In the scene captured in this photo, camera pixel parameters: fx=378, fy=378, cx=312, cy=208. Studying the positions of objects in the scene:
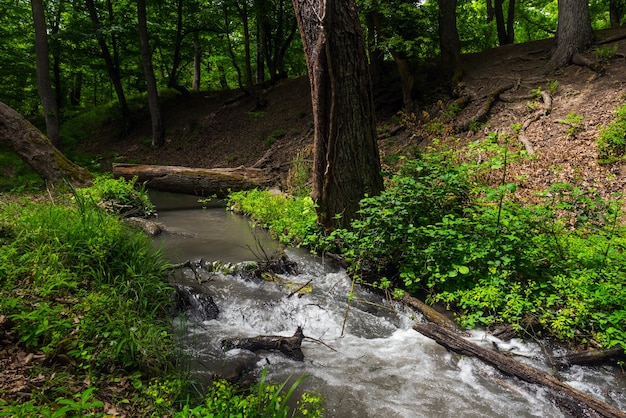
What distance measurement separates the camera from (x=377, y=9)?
9305 millimetres

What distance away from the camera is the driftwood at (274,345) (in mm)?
3379

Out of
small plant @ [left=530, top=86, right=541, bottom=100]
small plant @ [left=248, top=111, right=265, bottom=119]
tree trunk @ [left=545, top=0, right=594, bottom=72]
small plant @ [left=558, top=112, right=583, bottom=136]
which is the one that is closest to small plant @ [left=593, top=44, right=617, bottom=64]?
tree trunk @ [left=545, top=0, right=594, bottom=72]

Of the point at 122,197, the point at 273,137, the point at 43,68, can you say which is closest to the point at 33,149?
the point at 122,197

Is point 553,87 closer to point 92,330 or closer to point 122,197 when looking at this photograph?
point 122,197

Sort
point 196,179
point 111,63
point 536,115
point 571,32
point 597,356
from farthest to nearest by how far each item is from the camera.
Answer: point 111,63
point 196,179
point 571,32
point 536,115
point 597,356

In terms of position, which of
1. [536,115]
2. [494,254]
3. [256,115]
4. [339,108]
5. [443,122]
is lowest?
[494,254]

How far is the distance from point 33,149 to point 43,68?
4589mm

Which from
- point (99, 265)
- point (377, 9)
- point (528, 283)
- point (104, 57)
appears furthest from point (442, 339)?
point (104, 57)

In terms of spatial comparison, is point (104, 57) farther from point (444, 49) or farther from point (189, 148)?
point (444, 49)

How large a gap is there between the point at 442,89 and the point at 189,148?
996 centimetres

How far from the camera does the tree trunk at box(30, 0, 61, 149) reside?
11.7 meters

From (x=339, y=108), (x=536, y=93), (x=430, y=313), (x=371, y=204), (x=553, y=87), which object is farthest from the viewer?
(x=536, y=93)

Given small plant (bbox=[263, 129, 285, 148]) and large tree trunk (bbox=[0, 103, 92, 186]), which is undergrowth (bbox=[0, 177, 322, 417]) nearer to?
large tree trunk (bbox=[0, 103, 92, 186])

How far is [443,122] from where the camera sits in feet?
32.3
